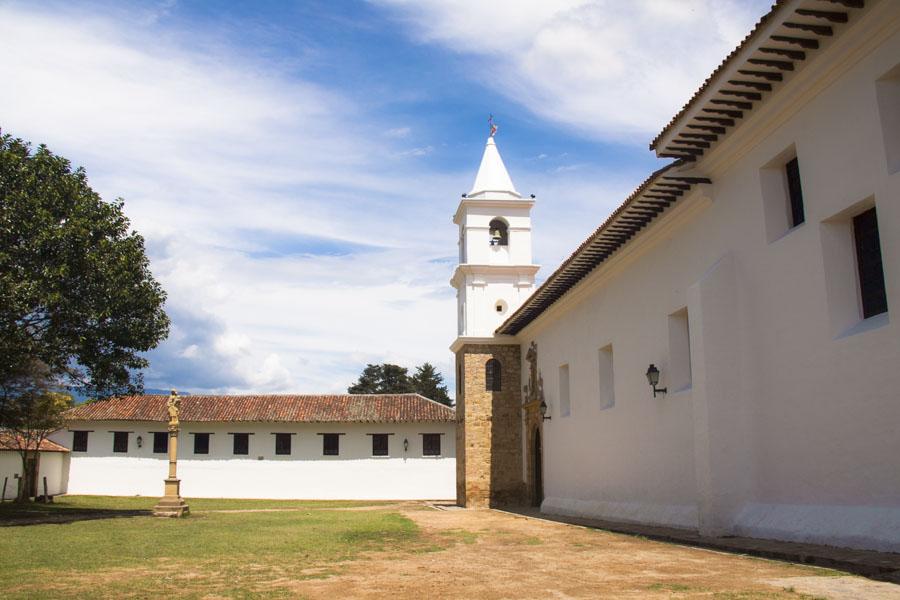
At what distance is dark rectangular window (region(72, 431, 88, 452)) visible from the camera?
36.9 metres

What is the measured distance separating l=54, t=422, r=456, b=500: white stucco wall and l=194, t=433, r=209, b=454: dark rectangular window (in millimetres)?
208

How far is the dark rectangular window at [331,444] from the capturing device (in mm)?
36625

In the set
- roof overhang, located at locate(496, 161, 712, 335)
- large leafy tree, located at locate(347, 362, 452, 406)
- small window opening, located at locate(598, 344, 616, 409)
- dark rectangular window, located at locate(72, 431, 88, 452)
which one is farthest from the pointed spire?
Result: large leafy tree, located at locate(347, 362, 452, 406)

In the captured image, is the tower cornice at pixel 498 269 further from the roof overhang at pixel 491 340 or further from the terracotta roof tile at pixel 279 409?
the terracotta roof tile at pixel 279 409

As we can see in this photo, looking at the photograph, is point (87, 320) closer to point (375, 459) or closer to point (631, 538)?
point (631, 538)

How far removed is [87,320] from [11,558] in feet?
29.6

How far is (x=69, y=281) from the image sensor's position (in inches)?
683

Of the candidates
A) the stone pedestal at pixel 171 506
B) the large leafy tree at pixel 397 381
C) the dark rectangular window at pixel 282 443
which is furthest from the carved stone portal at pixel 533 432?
the large leafy tree at pixel 397 381

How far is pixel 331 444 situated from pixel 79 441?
11813 mm

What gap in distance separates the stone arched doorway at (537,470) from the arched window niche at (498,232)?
6796mm

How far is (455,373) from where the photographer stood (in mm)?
28016

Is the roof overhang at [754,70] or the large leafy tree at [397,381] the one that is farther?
the large leafy tree at [397,381]

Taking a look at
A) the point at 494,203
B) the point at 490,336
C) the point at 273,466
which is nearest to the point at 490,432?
the point at 490,336

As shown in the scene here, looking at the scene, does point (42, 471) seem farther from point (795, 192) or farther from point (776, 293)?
point (795, 192)
